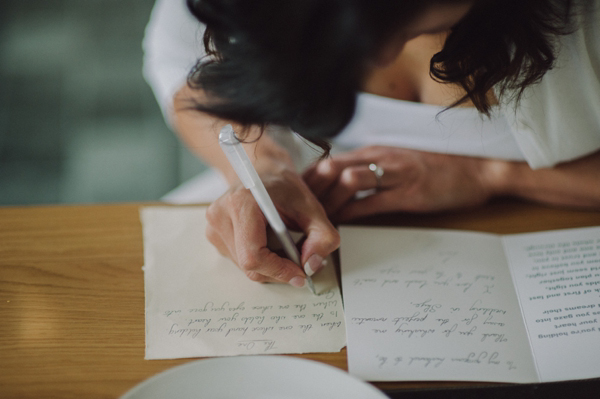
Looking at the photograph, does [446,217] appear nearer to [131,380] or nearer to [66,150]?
[131,380]

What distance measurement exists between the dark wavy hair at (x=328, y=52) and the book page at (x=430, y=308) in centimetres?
15

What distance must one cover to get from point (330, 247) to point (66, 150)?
110 cm

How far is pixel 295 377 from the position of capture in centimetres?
38

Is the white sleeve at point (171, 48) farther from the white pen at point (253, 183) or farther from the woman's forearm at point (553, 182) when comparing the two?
the woman's forearm at point (553, 182)

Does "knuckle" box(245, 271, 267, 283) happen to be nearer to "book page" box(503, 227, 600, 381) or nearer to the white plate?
the white plate

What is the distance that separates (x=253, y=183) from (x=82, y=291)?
211 millimetres

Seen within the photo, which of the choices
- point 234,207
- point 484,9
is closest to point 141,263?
point 234,207

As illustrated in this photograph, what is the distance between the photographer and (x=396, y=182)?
57 cm

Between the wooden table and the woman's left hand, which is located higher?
the woman's left hand

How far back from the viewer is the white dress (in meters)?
0.49

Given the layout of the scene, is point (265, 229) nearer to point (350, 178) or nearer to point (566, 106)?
point (350, 178)

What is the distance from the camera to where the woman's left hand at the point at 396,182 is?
553 mm

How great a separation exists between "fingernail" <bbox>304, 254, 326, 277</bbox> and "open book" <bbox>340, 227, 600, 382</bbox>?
0.04 m

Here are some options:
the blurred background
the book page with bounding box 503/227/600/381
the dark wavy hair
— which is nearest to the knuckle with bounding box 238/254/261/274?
the dark wavy hair
